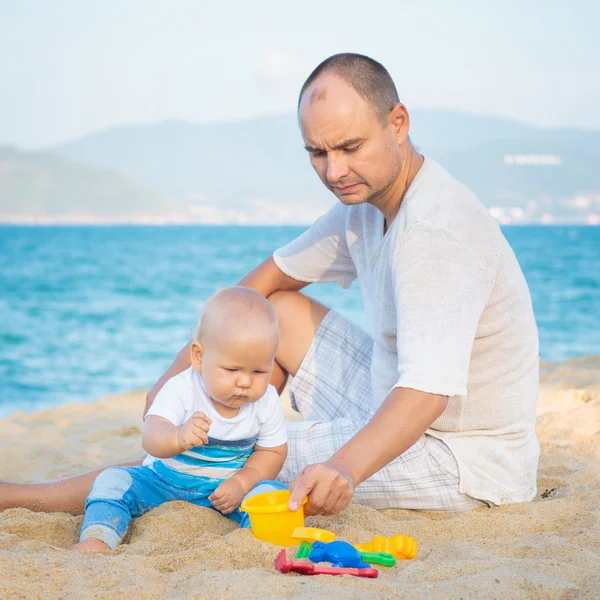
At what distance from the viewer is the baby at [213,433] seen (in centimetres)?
252

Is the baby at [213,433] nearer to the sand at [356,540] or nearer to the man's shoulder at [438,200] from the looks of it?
the sand at [356,540]

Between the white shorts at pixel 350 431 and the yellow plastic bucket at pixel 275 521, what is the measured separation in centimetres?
58

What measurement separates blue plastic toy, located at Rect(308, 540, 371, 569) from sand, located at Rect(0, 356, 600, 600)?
8cm

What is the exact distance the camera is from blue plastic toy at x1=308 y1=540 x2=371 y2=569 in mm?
2096

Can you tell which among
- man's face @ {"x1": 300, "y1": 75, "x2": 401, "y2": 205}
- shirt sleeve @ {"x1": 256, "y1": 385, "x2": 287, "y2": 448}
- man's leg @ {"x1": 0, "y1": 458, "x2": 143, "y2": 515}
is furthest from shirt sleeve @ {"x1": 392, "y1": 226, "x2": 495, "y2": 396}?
man's leg @ {"x1": 0, "y1": 458, "x2": 143, "y2": 515}

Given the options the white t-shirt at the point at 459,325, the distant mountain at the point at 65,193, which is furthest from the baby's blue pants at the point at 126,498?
the distant mountain at the point at 65,193

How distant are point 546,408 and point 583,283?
18.9 meters

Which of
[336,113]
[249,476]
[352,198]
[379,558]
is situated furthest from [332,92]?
[379,558]

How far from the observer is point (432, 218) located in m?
2.47

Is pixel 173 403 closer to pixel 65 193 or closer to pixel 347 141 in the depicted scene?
pixel 347 141

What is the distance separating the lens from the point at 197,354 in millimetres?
2654

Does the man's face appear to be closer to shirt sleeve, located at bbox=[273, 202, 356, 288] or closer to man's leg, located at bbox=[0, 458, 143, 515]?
shirt sleeve, located at bbox=[273, 202, 356, 288]

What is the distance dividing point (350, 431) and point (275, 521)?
2.49 feet

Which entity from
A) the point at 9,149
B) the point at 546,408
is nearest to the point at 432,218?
the point at 546,408
